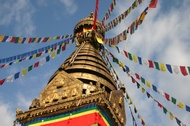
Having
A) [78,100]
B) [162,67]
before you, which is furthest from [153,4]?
[78,100]

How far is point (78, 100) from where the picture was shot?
1566 cm

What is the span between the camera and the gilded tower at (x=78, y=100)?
15344mm

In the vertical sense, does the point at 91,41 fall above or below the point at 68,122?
above

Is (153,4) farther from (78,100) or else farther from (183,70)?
(78,100)

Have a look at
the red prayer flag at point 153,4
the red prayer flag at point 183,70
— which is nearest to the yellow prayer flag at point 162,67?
the red prayer flag at point 183,70

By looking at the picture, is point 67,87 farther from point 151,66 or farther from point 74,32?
point 74,32

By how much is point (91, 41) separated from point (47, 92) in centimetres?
613

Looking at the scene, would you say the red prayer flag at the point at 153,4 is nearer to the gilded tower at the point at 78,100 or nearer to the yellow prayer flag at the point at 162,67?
the yellow prayer flag at the point at 162,67

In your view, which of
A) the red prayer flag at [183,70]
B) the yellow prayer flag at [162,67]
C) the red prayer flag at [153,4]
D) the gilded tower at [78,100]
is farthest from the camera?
the gilded tower at [78,100]

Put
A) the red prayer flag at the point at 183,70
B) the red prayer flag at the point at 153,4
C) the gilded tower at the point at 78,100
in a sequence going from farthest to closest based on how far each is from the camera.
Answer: the gilded tower at the point at 78,100
the red prayer flag at the point at 153,4
the red prayer flag at the point at 183,70

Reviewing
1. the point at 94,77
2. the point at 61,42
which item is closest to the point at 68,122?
the point at 94,77

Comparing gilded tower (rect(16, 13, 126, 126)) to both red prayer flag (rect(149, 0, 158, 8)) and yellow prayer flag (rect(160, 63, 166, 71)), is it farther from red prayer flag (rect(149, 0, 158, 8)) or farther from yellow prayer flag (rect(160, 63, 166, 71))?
red prayer flag (rect(149, 0, 158, 8))

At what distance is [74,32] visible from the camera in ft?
77.5

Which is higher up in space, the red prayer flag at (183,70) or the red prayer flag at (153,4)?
the red prayer flag at (153,4)
